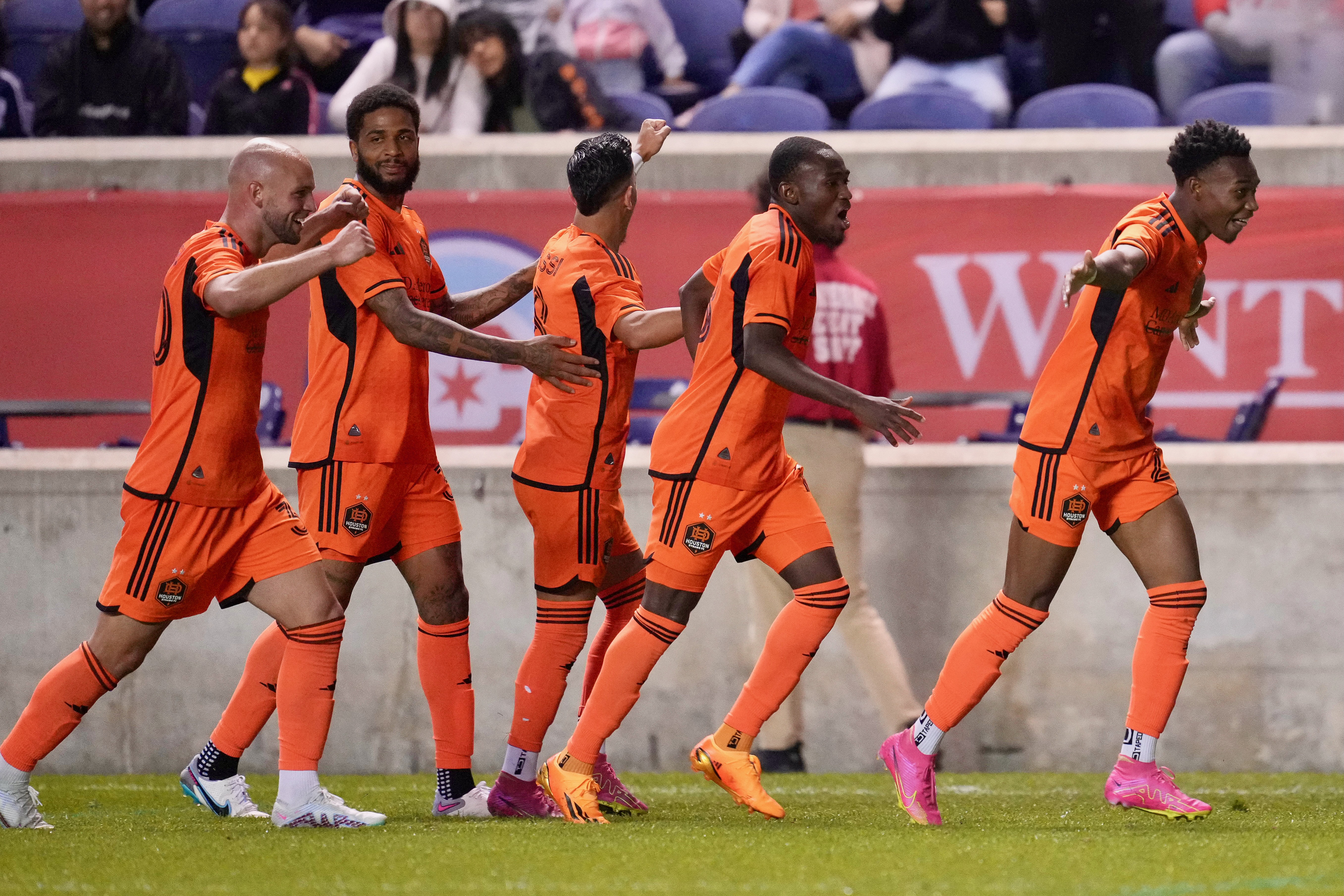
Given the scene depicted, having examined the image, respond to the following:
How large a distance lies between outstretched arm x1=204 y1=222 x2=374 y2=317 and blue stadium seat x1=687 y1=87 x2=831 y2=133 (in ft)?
14.4

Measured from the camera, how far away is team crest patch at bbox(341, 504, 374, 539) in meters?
5.22

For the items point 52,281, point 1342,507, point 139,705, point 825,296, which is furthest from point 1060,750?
point 52,281

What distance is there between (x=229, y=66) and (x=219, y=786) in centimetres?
523

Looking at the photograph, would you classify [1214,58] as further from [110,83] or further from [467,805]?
[467,805]

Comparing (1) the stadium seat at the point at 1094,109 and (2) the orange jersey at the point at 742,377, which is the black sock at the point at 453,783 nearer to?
(2) the orange jersey at the point at 742,377

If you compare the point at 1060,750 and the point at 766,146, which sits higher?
the point at 766,146

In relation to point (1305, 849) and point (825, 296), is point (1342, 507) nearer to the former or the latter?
point (825, 296)

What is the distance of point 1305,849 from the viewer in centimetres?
442

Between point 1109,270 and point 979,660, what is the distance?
4.31 ft

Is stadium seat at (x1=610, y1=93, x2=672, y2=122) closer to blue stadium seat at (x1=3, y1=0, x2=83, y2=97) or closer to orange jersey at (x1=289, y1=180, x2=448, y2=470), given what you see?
blue stadium seat at (x1=3, y1=0, x2=83, y2=97)

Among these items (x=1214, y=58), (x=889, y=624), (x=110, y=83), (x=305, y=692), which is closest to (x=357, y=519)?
(x=305, y=692)

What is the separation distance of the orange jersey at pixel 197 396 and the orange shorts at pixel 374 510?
331 millimetres

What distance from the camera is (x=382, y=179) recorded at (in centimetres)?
534

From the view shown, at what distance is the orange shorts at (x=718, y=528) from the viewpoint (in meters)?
5.03
